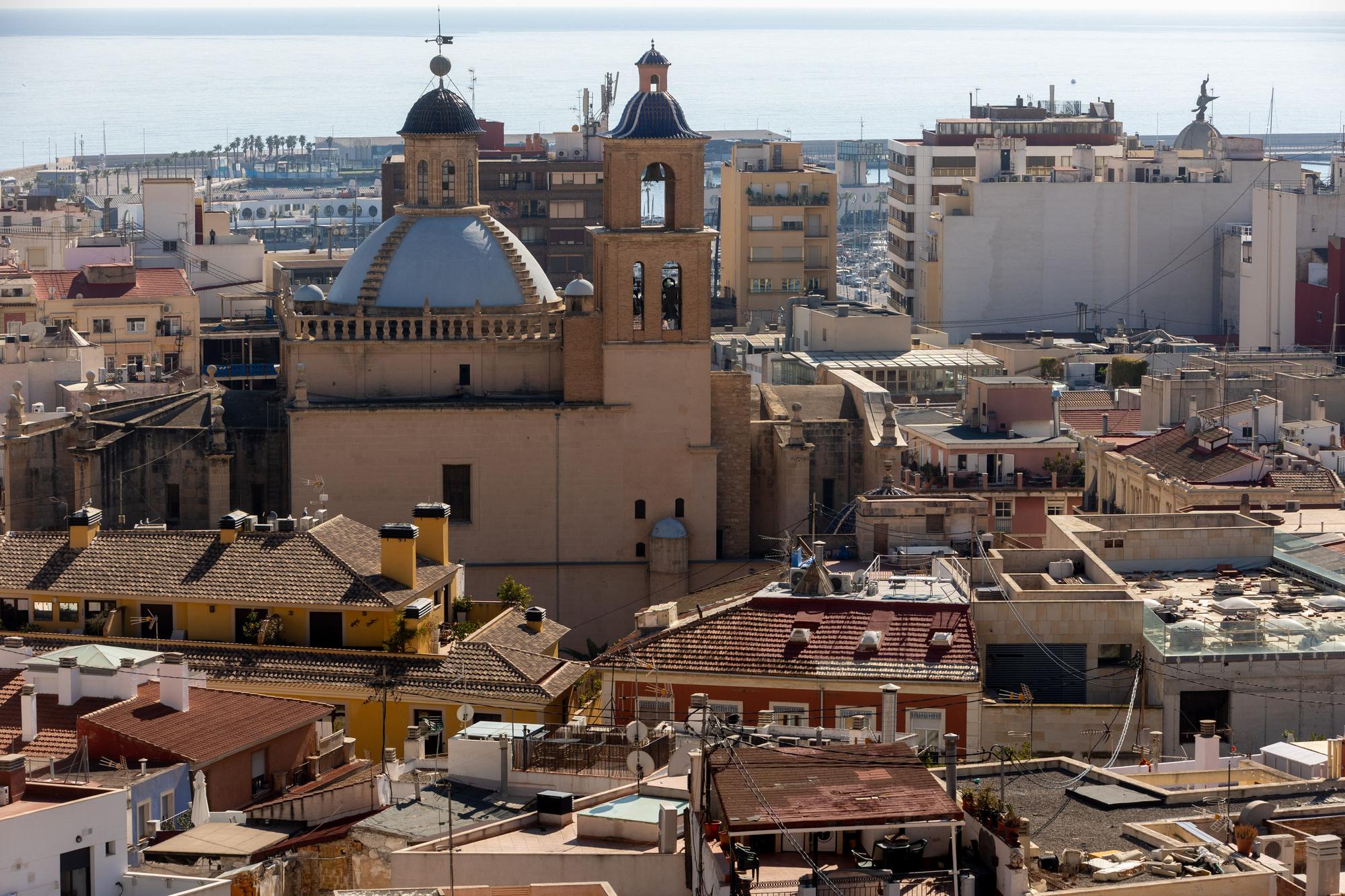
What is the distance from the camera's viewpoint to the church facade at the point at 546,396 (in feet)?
178

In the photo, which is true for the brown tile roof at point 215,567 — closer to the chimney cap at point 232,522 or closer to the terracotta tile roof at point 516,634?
the chimney cap at point 232,522

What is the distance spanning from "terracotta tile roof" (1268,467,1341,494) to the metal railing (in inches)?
978

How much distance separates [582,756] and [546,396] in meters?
25.6

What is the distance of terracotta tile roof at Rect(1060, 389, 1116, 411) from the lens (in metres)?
70.8

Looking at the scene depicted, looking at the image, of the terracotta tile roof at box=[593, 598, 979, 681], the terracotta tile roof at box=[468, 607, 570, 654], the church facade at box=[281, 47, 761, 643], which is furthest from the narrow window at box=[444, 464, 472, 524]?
the terracotta tile roof at box=[593, 598, 979, 681]

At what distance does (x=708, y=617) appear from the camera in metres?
40.6

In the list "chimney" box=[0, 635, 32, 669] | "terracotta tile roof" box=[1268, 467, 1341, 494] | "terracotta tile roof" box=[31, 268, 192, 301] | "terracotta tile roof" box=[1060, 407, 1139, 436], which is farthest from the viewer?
"terracotta tile roof" box=[31, 268, 192, 301]

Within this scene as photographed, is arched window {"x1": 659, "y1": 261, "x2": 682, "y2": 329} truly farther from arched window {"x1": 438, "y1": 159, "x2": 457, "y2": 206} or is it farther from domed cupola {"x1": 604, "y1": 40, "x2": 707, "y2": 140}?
arched window {"x1": 438, "y1": 159, "x2": 457, "y2": 206}

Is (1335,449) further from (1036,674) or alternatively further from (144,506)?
(144,506)

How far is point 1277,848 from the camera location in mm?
24469

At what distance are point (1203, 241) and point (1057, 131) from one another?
1887cm

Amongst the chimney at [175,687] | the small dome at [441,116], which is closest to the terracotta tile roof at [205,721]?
the chimney at [175,687]

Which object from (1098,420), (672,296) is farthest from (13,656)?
(1098,420)

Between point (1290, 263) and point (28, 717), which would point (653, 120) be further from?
point (1290, 263)
